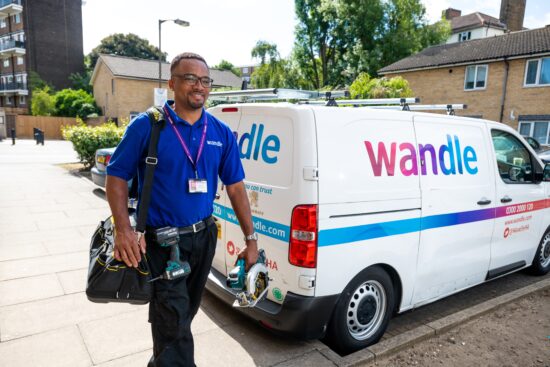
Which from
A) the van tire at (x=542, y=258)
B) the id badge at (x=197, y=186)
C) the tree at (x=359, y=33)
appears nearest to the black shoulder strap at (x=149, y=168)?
the id badge at (x=197, y=186)

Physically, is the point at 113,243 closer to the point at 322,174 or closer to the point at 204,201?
the point at 204,201

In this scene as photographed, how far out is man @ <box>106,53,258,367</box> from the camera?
2.14 metres

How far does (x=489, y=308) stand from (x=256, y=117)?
3112 millimetres

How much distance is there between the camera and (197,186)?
2316 mm

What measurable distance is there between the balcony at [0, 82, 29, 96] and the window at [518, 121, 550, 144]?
4821 centimetres

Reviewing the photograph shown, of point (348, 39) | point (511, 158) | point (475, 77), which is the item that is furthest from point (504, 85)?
point (511, 158)

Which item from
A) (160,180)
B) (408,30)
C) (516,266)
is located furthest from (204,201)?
(408,30)

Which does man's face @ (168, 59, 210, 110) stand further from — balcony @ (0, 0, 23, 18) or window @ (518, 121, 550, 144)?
balcony @ (0, 0, 23, 18)

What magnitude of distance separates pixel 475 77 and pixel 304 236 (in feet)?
79.1

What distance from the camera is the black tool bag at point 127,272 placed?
2.15 m

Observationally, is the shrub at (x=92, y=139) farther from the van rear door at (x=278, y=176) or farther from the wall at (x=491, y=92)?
the wall at (x=491, y=92)

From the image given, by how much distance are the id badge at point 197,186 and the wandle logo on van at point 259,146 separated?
86 centimetres

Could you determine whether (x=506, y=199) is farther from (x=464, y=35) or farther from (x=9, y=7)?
(x=9, y=7)

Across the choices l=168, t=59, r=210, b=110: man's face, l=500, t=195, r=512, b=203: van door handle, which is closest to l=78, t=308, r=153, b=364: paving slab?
l=168, t=59, r=210, b=110: man's face
